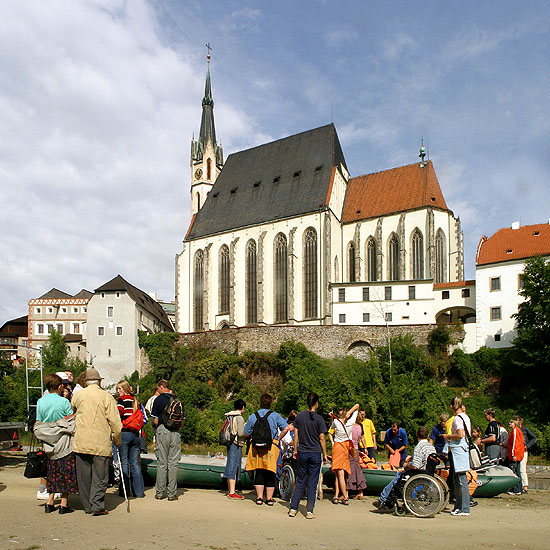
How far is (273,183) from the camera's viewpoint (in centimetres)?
6394

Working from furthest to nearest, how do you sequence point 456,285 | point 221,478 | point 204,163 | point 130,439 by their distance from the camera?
point 204,163 < point 456,285 < point 221,478 < point 130,439

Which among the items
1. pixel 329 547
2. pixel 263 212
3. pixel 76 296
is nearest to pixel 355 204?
pixel 263 212

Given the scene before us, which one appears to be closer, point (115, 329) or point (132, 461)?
point (132, 461)

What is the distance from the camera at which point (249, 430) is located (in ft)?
35.6

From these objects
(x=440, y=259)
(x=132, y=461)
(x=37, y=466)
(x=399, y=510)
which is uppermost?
(x=440, y=259)

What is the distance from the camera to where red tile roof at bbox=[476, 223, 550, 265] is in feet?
140

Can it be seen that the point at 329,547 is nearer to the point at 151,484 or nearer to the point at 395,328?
the point at 151,484

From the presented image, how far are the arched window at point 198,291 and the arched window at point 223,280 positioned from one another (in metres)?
2.10

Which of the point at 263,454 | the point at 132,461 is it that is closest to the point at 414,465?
the point at 263,454

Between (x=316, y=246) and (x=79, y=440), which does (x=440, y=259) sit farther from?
(x=79, y=440)

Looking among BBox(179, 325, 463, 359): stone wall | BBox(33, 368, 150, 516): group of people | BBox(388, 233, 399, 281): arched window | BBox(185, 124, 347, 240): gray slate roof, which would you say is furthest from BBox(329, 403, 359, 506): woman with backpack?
BBox(185, 124, 347, 240): gray slate roof

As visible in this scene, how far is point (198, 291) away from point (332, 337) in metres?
22.1

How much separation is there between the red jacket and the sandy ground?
8.62 ft

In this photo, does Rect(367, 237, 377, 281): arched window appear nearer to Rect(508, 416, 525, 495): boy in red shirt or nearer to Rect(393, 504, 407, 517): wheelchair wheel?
Rect(508, 416, 525, 495): boy in red shirt
